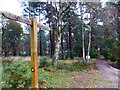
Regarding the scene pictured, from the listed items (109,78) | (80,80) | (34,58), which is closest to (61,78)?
(80,80)

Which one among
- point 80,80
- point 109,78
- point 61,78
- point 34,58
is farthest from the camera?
point 109,78

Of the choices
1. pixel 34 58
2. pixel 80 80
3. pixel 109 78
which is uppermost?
pixel 34 58

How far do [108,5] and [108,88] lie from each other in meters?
6.43

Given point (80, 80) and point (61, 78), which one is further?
point (61, 78)

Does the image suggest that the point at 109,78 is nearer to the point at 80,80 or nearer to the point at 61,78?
the point at 80,80

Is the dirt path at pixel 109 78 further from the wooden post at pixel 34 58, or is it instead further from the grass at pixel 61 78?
the wooden post at pixel 34 58

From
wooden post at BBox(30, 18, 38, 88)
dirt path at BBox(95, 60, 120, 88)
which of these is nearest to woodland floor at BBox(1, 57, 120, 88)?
dirt path at BBox(95, 60, 120, 88)

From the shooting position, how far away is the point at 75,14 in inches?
364

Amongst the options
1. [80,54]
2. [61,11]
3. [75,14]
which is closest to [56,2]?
[61,11]

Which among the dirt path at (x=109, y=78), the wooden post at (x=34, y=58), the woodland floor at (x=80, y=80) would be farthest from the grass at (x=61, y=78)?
the wooden post at (x=34, y=58)

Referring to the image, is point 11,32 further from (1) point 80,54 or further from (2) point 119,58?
(1) point 80,54

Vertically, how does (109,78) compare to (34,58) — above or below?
below

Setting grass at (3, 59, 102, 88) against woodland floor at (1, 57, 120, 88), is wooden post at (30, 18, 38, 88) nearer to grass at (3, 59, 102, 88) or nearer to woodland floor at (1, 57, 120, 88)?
grass at (3, 59, 102, 88)

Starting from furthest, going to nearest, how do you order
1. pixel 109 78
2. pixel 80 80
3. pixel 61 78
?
1. pixel 109 78
2. pixel 61 78
3. pixel 80 80
